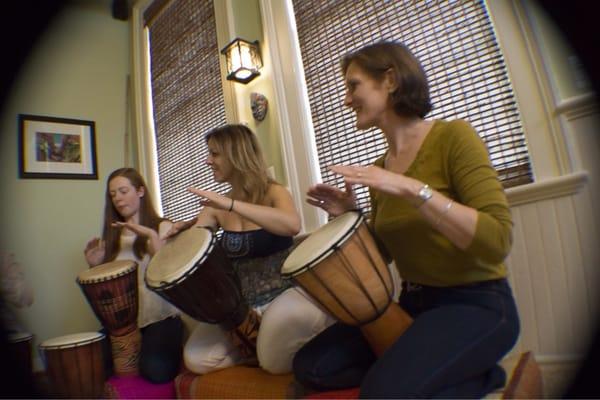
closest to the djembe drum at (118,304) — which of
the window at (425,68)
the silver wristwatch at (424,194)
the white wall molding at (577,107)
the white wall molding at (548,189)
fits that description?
the window at (425,68)

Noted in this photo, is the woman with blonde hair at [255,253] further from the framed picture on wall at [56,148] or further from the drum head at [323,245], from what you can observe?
the framed picture on wall at [56,148]

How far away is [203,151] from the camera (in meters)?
1.42

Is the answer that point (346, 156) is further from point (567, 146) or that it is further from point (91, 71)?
point (91, 71)

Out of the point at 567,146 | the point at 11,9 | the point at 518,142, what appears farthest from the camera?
the point at 518,142

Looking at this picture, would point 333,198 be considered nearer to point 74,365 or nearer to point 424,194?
point 424,194

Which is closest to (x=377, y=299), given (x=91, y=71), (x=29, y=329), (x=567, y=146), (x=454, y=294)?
(x=454, y=294)

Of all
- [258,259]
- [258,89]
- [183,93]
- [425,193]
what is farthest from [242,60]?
[425,193]

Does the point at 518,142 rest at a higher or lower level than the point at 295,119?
lower

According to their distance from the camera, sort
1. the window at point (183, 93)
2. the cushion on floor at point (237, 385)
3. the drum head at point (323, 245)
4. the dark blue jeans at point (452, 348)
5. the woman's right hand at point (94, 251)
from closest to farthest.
→ 1. the dark blue jeans at point (452, 348)
2. the drum head at point (323, 245)
3. the cushion on floor at point (237, 385)
4. the woman's right hand at point (94, 251)
5. the window at point (183, 93)

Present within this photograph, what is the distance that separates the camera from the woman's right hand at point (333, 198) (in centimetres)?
71

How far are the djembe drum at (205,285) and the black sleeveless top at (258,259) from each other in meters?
0.07

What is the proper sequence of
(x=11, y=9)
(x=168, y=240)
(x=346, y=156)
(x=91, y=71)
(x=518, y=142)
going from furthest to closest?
(x=91, y=71) < (x=346, y=156) < (x=168, y=240) < (x=518, y=142) < (x=11, y=9)

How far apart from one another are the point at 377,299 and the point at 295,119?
0.83 m

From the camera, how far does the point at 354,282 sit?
56 cm
